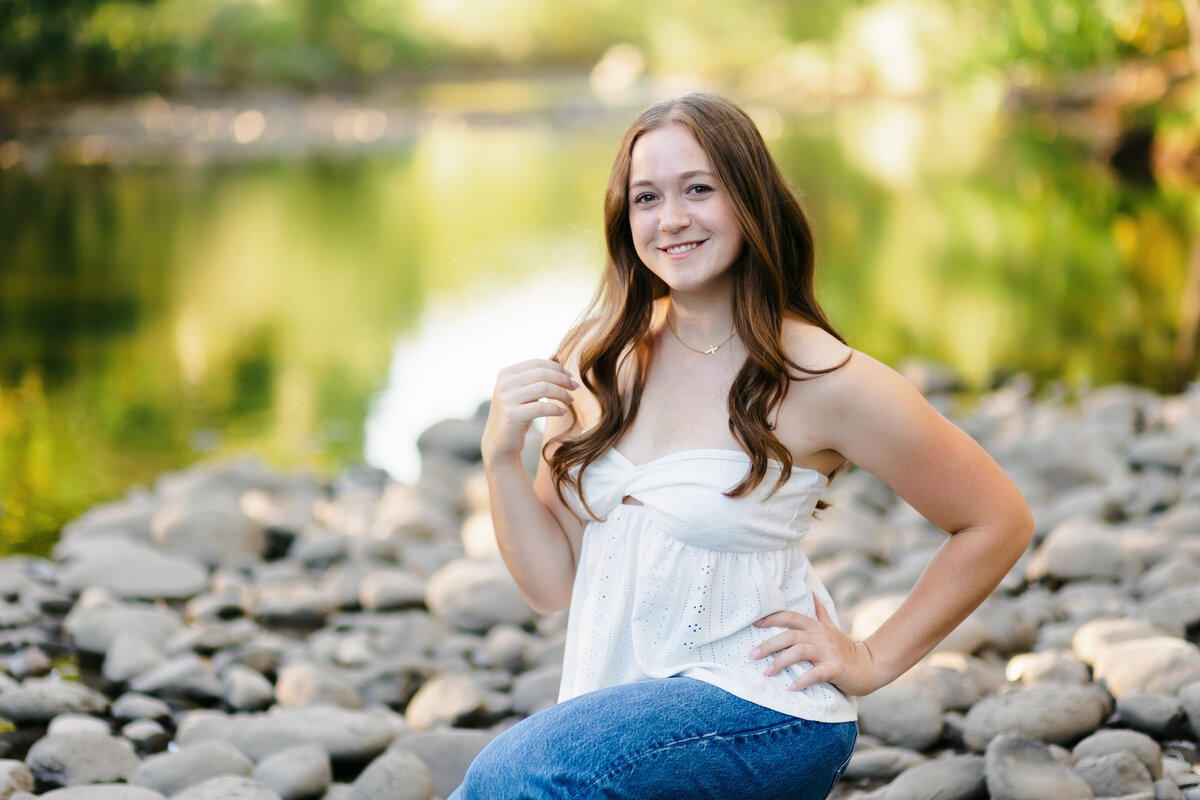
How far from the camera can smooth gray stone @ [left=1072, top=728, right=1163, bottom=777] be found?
247 cm

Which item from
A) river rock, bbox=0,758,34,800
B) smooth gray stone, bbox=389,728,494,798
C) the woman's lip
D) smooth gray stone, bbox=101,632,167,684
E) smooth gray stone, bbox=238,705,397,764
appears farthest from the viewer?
smooth gray stone, bbox=101,632,167,684

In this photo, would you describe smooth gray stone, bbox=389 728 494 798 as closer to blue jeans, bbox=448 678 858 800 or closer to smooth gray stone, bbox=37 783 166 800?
smooth gray stone, bbox=37 783 166 800

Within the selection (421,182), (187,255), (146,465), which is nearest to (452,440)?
(146,465)

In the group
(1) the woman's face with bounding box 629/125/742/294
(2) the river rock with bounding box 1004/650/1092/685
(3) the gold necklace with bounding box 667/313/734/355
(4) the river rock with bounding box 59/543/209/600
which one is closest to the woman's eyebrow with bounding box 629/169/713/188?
(1) the woman's face with bounding box 629/125/742/294

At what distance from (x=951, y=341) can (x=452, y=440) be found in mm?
3681

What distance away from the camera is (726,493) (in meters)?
1.81

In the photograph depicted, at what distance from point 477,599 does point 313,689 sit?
686 millimetres

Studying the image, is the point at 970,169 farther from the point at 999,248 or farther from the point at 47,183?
the point at 47,183

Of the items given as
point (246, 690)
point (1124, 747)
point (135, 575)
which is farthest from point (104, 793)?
point (1124, 747)

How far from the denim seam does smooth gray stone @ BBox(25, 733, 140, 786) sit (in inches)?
60.3

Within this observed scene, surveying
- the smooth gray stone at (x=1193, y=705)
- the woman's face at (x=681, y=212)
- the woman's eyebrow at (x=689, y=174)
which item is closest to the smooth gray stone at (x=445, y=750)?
the woman's face at (x=681, y=212)

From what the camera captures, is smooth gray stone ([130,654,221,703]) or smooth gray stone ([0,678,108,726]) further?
smooth gray stone ([130,654,221,703])

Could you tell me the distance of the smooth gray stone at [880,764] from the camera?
264 cm

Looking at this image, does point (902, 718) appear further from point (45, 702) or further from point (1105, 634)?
point (45, 702)
